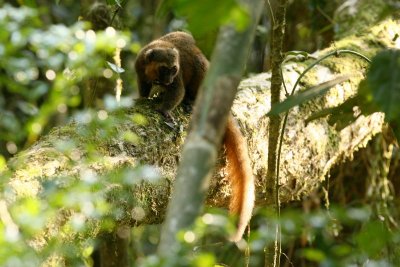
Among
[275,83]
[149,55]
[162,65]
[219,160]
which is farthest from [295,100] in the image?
[149,55]

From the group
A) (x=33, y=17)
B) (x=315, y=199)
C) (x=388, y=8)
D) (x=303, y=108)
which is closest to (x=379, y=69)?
(x=388, y=8)

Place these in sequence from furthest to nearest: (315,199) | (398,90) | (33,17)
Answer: (33,17), (315,199), (398,90)

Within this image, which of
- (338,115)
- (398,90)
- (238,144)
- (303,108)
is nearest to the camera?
(398,90)

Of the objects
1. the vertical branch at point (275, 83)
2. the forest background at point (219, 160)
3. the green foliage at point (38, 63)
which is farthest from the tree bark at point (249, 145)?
the green foliage at point (38, 63)

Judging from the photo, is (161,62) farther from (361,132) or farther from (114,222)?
(114,222)

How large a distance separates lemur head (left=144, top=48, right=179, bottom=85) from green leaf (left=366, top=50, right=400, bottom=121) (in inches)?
108

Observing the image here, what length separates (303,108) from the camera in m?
4.18

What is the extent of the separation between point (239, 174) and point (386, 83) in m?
1.80

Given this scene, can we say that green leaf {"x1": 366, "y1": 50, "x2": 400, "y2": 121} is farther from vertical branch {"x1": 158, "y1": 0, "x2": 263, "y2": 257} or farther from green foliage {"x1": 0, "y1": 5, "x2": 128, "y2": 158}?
green foliage {"x1": 0, "y1": 5, "x2": 128, "y2": 158}

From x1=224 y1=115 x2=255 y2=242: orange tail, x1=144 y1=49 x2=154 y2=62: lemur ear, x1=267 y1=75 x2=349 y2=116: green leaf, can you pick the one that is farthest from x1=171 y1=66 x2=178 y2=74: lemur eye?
x1=267 y1=75 x2=349 y2=116: green leaf

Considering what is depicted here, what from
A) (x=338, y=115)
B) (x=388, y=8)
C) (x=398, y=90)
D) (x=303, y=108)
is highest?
(x=303, y=108)

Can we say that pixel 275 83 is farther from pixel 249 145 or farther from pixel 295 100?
pixel 295 100

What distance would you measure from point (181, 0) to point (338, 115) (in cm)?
155

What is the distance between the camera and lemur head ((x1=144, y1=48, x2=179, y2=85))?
14.8 ft
